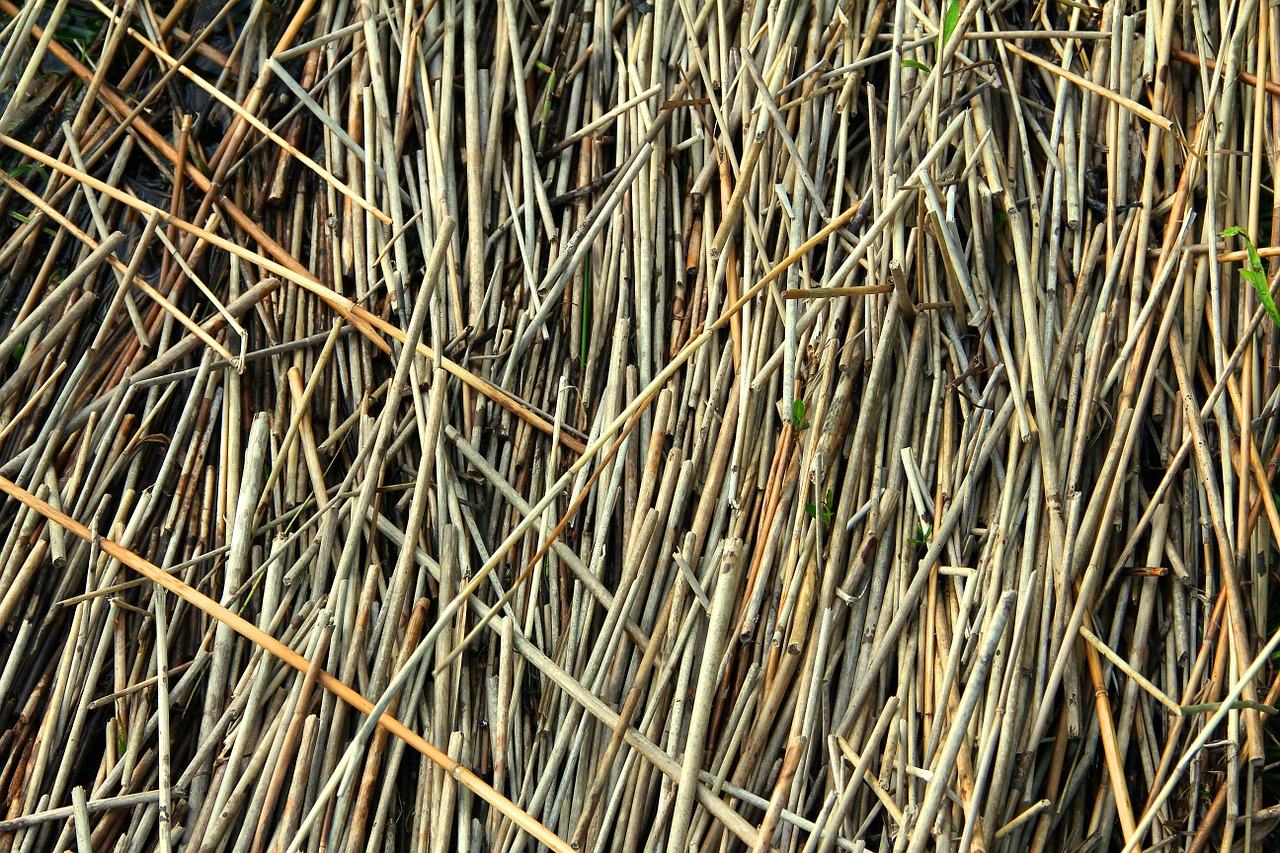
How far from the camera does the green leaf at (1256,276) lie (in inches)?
44.3

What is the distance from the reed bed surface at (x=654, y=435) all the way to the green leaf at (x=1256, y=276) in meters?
0.03

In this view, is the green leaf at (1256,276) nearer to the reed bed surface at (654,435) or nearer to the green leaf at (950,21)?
the reed bed surface at (654,435)

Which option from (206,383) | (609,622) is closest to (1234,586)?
(609,622)

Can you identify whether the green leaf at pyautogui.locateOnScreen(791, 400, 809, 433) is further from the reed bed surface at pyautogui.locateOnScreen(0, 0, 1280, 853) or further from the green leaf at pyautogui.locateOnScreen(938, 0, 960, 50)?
the green leaf at pyautogui.locateOnScreen(938, 0, 960, 50)

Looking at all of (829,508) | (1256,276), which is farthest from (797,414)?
(1256,276)

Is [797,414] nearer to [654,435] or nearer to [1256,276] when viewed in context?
[654,435]

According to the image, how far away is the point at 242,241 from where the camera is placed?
4.50ft

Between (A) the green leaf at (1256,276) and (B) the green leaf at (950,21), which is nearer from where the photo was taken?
(A) the green leaf at (1256,276)

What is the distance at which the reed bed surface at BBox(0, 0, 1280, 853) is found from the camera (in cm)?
109

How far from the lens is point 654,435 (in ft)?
3.96

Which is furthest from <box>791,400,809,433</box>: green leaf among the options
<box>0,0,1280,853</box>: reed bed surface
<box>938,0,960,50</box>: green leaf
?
<box>938,0,960,50</box>: green leaf

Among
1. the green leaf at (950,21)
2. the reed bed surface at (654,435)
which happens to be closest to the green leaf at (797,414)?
the reed bed surface at (654,435)

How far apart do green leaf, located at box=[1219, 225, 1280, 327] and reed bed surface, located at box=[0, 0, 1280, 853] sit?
0.03 meters

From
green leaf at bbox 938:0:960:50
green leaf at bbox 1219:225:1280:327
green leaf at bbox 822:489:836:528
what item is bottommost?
green leaf at bbox 822:489:836:528
